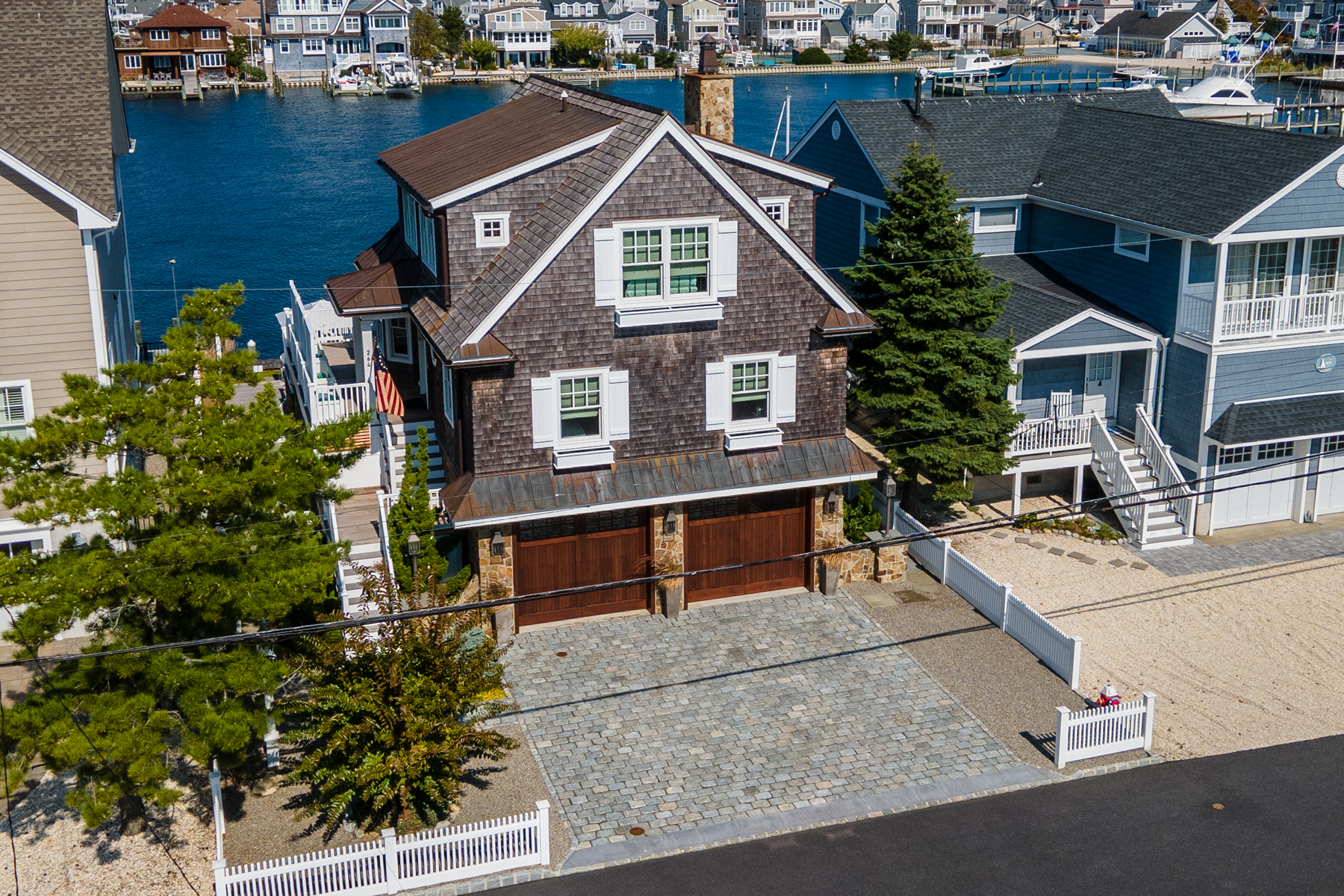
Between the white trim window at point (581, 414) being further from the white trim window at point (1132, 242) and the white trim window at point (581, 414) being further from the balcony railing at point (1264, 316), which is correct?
the white trim window at point (1132, 242)

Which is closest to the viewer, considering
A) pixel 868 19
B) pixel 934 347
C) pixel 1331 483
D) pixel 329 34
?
pixel 934 347

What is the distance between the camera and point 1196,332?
107 ft

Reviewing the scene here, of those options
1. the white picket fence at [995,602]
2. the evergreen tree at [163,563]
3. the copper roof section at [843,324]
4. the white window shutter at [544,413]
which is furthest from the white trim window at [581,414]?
the white picket fence at [995,602]

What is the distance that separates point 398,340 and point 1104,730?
1968 cm

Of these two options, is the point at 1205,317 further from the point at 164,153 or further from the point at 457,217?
the point at 164,153

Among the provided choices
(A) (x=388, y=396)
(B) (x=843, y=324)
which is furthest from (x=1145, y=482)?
(A) (x=388, y=396)

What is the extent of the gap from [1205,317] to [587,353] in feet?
51.9

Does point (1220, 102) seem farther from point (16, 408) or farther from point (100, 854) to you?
point (100, 854)

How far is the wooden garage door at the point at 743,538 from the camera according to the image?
28.6 meters

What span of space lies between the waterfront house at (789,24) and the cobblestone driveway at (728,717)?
165241 mm

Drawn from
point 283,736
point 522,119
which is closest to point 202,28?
point 522,119

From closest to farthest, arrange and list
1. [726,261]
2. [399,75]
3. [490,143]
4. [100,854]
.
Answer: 1. [100,854]
2. [726,261]
3. [490,143]
4. [399,75]

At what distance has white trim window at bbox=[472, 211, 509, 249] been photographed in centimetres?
2720

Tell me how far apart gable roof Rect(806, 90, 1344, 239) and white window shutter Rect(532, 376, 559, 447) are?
Answer: 13131 millimetres
